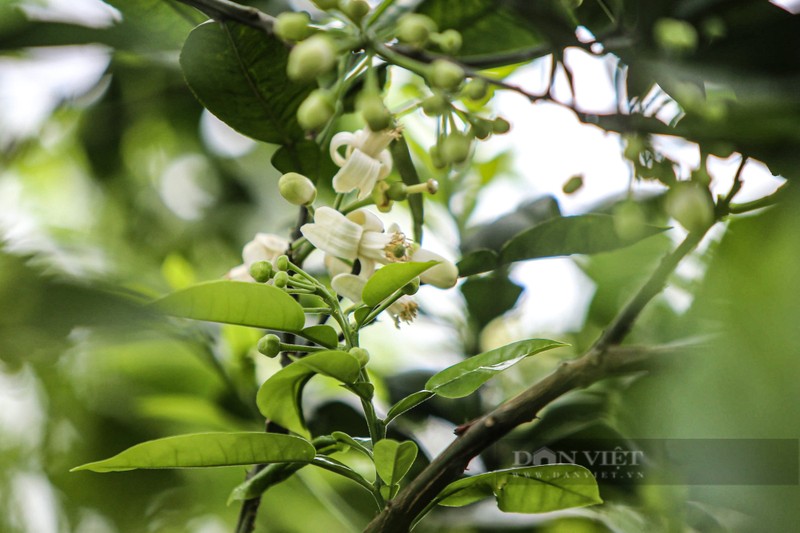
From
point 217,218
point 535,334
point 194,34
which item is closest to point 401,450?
point 194,34

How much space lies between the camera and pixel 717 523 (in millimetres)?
619

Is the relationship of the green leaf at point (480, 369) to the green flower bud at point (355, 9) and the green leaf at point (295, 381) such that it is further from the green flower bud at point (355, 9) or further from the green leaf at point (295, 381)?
the green flower bud at point (355, 9)

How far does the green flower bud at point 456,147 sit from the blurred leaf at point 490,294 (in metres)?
0.26

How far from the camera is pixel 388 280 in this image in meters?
0.43

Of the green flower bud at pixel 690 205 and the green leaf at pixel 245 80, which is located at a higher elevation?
the green flower bud at pixel 690 205

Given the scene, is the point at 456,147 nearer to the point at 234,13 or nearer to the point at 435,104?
the point at 435,104

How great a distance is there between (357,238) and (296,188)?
0.05 metres

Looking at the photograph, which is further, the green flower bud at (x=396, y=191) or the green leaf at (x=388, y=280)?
the green flower bud at (x=396, y=191)

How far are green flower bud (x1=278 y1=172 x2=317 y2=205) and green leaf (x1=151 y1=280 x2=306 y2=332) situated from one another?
0.10 meters

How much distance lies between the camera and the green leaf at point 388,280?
0.42 m

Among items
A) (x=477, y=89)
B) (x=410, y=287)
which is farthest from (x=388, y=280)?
(x=477, y=89)

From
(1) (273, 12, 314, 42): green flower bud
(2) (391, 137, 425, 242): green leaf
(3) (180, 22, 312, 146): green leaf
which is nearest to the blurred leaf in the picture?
(2) (391, 137, 425, 242): green leaf

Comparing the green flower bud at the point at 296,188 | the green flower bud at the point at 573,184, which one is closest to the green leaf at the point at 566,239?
the green flower bud at the point at 573,184

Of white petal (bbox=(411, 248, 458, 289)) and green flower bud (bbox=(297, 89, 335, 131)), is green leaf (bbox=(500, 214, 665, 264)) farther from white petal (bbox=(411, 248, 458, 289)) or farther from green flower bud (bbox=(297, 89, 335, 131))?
green flower bud (bbox=(297, 89, 335, 131))
